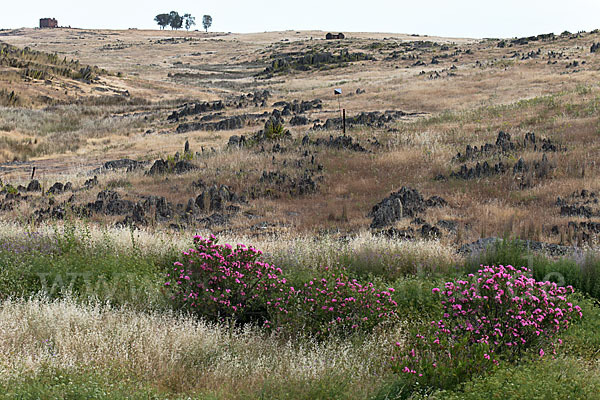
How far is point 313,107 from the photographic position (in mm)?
30766

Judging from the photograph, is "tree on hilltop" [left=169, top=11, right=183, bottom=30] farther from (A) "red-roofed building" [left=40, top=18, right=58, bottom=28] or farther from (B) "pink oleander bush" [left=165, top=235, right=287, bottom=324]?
(B) "pink oleander bush" [left=165, top=235, right=287, bottom=324]

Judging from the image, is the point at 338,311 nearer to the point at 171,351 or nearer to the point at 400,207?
the point at 171,351

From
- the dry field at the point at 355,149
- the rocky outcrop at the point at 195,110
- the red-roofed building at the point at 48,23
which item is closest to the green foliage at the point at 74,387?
the dry field at the point at 355,149

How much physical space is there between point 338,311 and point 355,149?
41.6 ft

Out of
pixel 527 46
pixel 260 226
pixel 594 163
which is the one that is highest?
pixel 527 46

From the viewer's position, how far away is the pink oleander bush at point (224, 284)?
20.5ft

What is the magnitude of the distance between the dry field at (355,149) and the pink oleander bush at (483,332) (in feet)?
13.4

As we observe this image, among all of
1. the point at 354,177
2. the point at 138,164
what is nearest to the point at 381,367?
the point at 354,177

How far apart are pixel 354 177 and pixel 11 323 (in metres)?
11.0

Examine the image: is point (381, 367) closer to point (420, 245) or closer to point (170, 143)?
point (420, 245)

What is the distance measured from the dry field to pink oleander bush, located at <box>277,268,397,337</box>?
143 inches

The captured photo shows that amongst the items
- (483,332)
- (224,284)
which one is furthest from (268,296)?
(483,332)

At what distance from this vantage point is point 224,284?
20.9 feet

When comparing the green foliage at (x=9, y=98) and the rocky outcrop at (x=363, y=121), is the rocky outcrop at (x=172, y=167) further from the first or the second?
the green foliage at (x=9, y=98)
